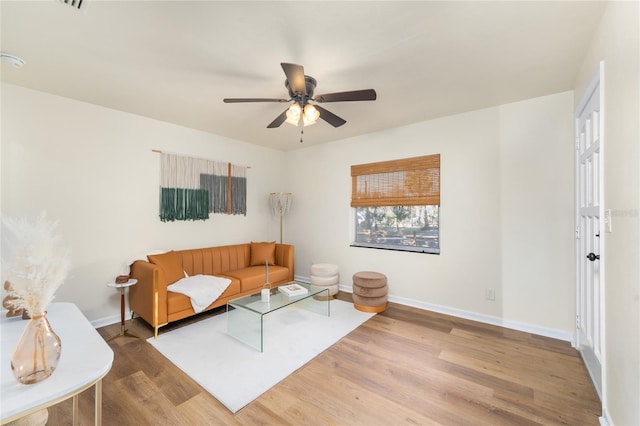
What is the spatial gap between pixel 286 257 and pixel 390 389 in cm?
270

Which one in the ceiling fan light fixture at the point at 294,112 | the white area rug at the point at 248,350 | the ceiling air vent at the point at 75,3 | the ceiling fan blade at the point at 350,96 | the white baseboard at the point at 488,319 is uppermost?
the ceiling air vent at the point at 75,3

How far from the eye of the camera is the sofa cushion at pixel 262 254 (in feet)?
14.5

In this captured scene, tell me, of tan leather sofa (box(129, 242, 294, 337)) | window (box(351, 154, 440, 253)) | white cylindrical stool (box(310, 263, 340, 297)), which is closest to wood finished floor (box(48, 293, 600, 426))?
tan leather sofa (box(129, 242, 294, 337))

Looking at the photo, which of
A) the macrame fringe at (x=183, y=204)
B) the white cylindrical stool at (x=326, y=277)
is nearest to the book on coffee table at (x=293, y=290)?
the white cylindrical stool at (x=326, y=277)

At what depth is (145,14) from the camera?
5.69ft

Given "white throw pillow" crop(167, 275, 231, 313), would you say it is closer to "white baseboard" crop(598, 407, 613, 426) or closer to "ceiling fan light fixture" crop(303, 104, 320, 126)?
"ceiling fan light fixture" crop(303, 104, 320, 126)

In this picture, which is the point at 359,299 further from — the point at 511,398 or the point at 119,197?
the point at 119,197

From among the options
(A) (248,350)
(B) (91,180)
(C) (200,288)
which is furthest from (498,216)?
(B) (91,180)

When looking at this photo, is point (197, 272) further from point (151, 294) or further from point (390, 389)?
point (390, 389)

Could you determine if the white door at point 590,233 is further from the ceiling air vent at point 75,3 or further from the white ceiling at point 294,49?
the ceiling air vent at point 75,3

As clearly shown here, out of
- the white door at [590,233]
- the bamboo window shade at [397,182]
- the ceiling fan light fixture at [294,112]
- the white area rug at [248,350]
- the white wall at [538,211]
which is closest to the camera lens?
the white door at [590,233]

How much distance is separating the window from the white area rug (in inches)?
50.9

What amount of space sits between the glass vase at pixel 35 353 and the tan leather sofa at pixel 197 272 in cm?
187

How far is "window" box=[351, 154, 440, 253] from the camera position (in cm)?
373
